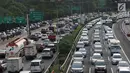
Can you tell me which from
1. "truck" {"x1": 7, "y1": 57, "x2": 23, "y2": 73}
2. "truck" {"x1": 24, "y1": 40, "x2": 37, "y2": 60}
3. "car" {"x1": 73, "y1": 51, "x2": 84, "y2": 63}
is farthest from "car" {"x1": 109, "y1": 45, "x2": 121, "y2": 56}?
"truck" {"x1": 7, "y1": 57, "x2": 23, "y2": 73}

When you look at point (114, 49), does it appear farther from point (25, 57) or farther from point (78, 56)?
point (25, 57)

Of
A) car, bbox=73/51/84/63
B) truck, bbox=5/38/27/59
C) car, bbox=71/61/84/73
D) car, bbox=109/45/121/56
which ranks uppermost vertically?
truck, bbox=5/38/27/59

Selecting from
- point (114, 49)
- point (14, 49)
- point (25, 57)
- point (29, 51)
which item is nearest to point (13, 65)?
point (14, 49)

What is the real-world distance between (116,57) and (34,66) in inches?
461

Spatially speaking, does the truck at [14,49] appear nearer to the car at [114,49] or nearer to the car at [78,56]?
the car at [78,56]

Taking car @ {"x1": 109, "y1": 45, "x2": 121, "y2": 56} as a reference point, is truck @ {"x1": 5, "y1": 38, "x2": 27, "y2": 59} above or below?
above

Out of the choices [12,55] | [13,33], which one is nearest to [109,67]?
[12,55]

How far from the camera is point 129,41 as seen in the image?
67.4 metres

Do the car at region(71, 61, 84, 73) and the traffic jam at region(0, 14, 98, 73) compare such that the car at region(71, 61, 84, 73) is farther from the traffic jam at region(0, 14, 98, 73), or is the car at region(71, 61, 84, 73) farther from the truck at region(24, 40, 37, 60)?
the truck at region(24, 40, 37, 60)

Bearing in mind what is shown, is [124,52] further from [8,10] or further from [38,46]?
[8,10]

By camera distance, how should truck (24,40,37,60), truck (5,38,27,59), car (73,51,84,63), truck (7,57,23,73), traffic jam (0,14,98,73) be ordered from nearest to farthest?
truck (7,57,23,73)
traffic jam (0,14,98,73)
car (73,51,84,63)
truck (5,38,27,59)
truck (24,40,37,60)

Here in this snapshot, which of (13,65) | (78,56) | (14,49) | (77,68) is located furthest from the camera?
(14,49)

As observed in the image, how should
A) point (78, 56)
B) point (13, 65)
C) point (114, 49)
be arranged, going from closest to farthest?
point (13, 65), point (78, 56), point (114, 49)

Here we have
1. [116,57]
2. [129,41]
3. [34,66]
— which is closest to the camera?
[34,66]
